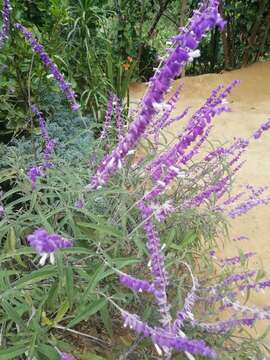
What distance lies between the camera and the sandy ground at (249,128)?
3.17 m

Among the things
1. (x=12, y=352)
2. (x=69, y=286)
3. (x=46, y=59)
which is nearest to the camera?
(x=12, y=352)

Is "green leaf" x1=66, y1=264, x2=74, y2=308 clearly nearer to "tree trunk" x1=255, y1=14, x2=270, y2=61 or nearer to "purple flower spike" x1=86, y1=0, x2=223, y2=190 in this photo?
"purple flower spike" x1=86, y1=0, x2=223, y2=190

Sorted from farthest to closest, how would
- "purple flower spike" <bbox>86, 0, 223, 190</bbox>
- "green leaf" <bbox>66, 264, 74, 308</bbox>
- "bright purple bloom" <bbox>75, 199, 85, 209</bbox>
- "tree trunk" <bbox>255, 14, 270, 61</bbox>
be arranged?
"tree trunk" <bbox>255, 14, 270, 61</bbox>, "bright purple bloom" <bbox>75, 199, 85, 209</bbox>, "green leaf" <bbox>66, 264, 74, 308</bbox>, "purple flower spike" <bbox>86, 0, 223, 190</bbox>

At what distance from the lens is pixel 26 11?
3889 millimetres

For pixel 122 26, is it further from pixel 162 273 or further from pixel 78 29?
pixel 162 273

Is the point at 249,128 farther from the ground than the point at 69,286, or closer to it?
closer to it

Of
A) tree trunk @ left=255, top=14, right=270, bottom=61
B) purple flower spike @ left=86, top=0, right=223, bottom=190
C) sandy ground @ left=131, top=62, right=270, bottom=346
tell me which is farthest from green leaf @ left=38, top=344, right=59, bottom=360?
tree trunk @ left=255, top=14, right=270, bottom=61

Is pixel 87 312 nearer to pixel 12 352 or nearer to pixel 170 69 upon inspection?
pixel 12 352

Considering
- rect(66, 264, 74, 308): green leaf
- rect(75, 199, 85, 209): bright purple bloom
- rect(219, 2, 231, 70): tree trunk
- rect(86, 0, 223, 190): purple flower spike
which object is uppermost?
rect(86, 0, 223, 190): purple flower spike

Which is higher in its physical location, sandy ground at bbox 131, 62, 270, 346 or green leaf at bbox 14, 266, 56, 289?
green leaf at bbox 14, 266, 56, 289

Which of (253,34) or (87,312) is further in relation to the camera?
(253,34)

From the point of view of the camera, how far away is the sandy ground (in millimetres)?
3168

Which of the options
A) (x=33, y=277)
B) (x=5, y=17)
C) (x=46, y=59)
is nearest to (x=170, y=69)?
(x=33, y=277)

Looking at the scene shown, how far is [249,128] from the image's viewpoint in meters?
5.52
